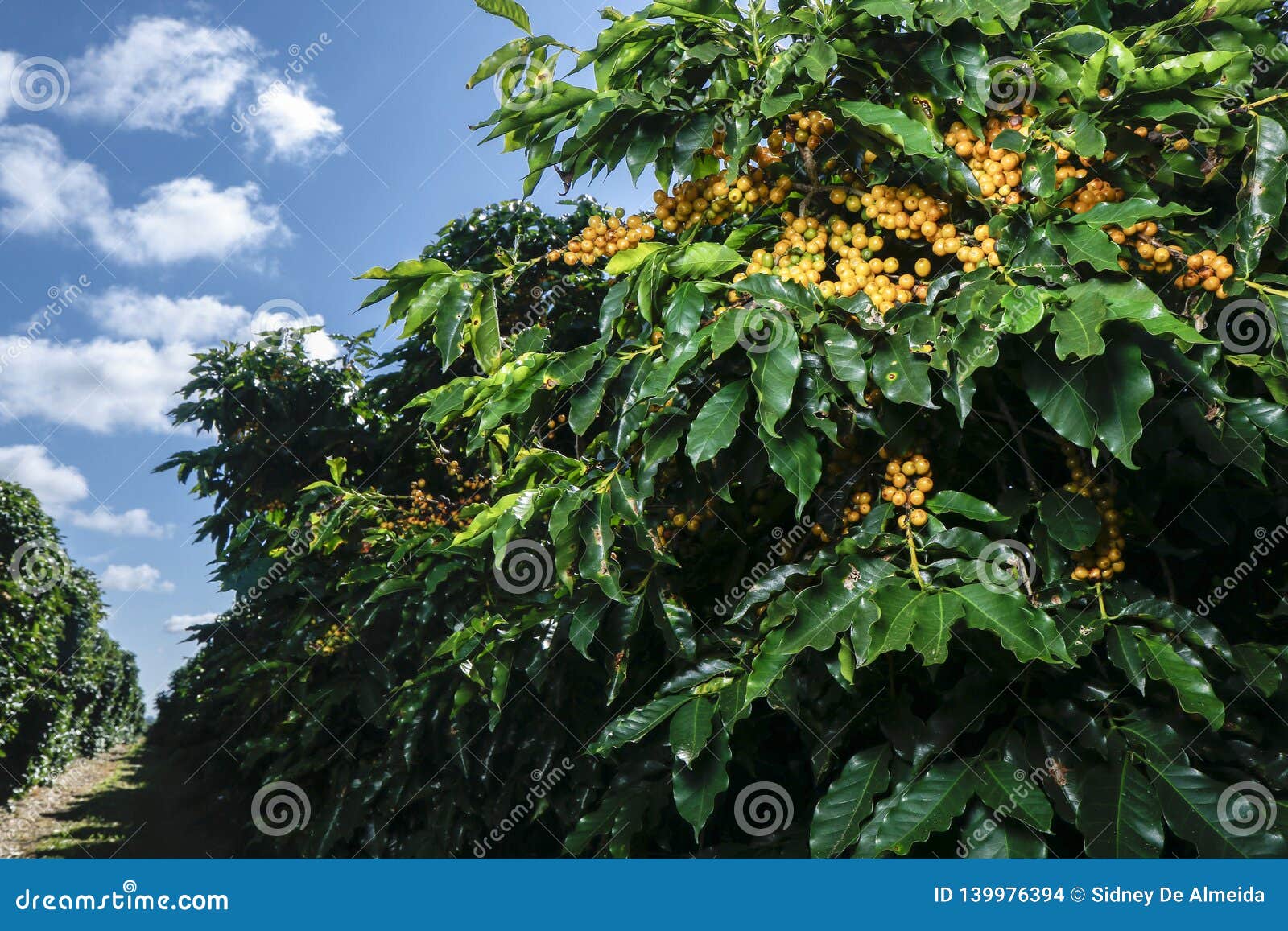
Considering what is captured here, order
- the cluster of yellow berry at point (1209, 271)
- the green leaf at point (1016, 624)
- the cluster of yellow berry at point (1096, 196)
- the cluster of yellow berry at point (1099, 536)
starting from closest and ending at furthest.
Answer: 1. the green leaf at point (1016, 624)
2. the cluster of yellow berry at point (1209, 271)
3. the cluster of yellow berry at point (1096, 196)
4. the cluster of yellow berry at point (1099, 536)

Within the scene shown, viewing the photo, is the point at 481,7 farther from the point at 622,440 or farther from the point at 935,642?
the point at 935,642

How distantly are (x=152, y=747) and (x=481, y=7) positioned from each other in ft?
65.7

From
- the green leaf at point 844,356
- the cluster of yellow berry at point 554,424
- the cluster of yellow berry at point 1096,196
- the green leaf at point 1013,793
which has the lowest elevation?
the green leaf at point 1013,793

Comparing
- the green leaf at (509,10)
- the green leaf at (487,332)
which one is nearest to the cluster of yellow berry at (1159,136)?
the green leaf at (509,10)

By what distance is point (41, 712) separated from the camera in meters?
9.95

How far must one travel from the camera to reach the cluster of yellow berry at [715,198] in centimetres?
183

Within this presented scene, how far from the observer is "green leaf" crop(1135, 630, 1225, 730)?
4.87 ft

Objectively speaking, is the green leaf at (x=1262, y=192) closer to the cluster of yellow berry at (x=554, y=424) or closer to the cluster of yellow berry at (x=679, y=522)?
the cluster of yellow berry at (x=679, y=522)

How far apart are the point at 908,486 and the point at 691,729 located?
0.65 metres

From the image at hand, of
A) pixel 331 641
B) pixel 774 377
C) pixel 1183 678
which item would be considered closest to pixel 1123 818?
pixel 1183 678

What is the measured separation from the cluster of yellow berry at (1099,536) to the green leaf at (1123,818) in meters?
0.43

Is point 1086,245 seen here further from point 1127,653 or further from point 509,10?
point 509,10

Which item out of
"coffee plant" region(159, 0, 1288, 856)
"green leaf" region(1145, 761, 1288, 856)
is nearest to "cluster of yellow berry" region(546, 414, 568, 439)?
"coffee plant" region(159, 0, 1288, 856)
